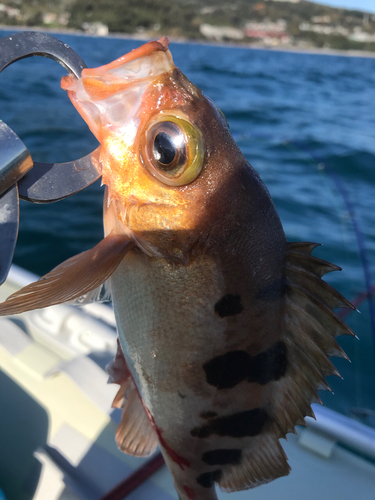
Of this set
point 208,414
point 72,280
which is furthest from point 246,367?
point 72,280

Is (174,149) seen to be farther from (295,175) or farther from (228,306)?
(295,175)

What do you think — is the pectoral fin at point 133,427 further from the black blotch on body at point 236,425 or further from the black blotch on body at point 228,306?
the black blotch on body at point 228,306

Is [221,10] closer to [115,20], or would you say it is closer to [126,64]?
[115,20]

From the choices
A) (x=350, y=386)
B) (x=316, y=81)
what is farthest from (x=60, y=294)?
(x=316, y=81)

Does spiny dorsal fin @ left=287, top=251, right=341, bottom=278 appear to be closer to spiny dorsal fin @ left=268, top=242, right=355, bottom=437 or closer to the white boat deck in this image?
spiny dorsal fin @ left=268, top=242, right=355, bottom=437

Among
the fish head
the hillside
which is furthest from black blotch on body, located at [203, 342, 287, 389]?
the hillside

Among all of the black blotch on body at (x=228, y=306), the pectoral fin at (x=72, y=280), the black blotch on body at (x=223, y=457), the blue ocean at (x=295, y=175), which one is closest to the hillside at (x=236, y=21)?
the blue ocean at (x=295, y=175)
